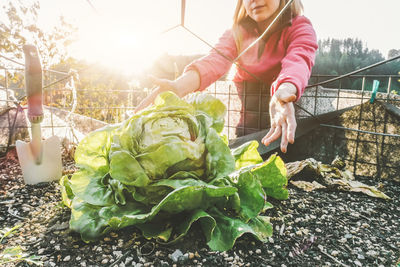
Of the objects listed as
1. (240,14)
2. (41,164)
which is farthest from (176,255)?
(240,14)

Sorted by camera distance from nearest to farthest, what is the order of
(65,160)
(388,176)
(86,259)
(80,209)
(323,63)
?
(86,259), (80,209), (388,176), (65,160), (323,63)

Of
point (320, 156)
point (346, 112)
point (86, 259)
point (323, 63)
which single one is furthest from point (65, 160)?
point (323, 63)

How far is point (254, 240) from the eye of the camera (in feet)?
2.86

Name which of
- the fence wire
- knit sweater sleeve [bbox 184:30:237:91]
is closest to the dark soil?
the fence wire

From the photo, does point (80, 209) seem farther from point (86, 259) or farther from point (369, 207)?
point (369, 207)

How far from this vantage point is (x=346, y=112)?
177 cm

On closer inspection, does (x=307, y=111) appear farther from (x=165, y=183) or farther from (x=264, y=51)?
(x=165, y=183)

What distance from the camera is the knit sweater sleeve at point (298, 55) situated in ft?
4.28

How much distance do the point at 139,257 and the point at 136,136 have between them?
0.38 metres

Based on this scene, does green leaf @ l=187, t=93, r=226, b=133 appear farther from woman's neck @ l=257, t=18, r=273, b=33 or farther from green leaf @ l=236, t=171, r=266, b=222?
woman's neck @ l=257, t=18, r=273, b=33

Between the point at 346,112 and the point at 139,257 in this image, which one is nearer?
the point at 139,257

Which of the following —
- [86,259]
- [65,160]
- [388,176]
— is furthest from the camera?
[65,160]

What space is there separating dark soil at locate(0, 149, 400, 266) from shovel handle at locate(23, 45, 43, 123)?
0.40m

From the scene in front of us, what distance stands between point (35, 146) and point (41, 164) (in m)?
0.10
